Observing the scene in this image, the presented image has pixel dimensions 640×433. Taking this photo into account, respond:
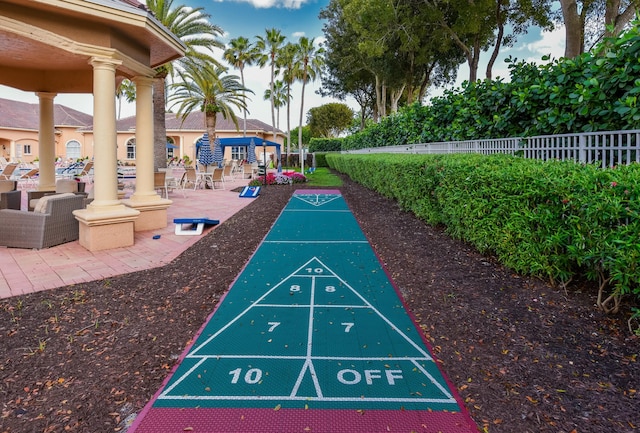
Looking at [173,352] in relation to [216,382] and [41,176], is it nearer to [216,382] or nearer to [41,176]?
[216,382]

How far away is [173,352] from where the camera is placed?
3377 millimetres

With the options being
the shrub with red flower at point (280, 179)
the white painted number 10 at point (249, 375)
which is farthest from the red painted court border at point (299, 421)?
the shrub with red flower at point (280, 179)

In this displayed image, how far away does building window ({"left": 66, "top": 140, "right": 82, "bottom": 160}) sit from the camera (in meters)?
38.8

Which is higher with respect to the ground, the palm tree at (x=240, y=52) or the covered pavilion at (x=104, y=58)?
the palm tree at (x=240, y=52)

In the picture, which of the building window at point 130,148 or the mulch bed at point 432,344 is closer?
the mulch bed at point 432,344

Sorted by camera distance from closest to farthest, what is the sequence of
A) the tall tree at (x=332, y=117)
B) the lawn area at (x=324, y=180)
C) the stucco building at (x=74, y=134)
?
the lawn area at (x=324, y=180), the stucco building at (x=74, y=134), the tall tree at (x=332, y=117)

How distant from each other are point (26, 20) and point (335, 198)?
1012 centimetres

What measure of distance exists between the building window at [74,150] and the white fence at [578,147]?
40.9 m

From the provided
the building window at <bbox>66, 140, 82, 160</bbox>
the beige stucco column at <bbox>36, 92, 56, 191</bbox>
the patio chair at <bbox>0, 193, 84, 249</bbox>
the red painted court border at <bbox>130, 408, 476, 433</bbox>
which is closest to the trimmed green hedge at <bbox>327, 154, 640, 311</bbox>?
the red painted court border at <bbox>130, 408, 476, 433</bbox>

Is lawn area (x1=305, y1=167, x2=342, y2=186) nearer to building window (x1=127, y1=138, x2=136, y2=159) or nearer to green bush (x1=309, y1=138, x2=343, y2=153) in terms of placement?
building window (x1=127, y1=138, x2=136, y2=159)

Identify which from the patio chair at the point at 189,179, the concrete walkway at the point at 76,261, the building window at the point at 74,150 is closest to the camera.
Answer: the concrete walkway at the point at 76,261

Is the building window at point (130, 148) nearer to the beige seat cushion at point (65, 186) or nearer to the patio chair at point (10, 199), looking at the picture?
the beige seat cushion at point (65, 186)

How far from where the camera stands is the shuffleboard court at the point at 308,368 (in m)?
2.52

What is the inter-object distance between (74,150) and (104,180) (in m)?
38.7
